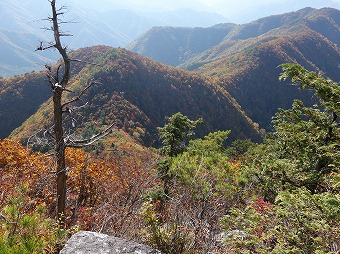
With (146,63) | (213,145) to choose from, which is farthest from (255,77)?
(213,145)

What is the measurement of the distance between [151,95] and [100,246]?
8714 centimetres

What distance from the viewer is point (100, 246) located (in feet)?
12.8

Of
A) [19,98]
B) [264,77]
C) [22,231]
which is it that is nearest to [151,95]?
[19,98]

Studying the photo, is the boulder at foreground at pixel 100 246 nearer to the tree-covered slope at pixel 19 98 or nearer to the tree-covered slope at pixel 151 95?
the tree-covered slope at pixel 151 95

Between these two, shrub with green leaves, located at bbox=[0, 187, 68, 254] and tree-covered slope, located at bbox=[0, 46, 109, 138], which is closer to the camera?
shrub with green leaves, located at bbox=[0, 187, 68, 254]

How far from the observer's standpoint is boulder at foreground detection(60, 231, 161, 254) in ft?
12.6

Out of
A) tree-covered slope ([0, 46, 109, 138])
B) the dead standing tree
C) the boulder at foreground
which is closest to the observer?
the boulder at foreground

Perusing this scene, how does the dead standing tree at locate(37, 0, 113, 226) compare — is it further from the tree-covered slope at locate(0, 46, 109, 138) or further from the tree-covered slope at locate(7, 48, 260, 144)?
the tree-covered slope at locate(0, 46, 109, 138)

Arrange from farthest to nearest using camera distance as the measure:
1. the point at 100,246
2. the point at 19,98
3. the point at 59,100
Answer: the point at 19,98 < the point at 59,100 < the point at 100,246

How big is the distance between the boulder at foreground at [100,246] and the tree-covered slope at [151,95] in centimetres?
6449

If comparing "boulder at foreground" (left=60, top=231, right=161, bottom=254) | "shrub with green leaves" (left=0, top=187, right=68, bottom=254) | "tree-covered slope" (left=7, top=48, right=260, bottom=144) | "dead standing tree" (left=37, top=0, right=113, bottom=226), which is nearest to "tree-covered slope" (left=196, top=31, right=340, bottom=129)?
"tree-covered slope" (left=7, top=48, right=260, bottom=144)

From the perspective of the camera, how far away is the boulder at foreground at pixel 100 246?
3830 millimetres

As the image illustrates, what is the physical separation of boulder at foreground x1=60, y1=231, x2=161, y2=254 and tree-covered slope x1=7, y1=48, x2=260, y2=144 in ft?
212

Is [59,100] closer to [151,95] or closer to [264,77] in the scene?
[151,95]
